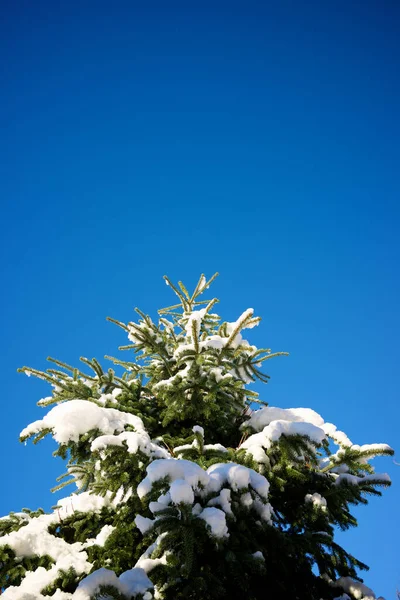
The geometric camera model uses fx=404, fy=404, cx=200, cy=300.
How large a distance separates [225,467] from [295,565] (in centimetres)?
164

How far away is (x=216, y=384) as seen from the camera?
466 cm

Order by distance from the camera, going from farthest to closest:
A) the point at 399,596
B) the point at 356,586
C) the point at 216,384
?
the point at 399,596 < the point at 216,384 < the point at 356,586

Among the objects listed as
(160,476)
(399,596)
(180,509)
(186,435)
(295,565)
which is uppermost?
(186,435)

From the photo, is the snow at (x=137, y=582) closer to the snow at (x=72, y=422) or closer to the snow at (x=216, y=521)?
the snow at (x=216, y=521)

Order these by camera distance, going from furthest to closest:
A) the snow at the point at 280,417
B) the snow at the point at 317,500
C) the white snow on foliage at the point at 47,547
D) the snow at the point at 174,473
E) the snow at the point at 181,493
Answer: the snow at the point at 280,417
the snow at the point at 317,500
the white snow on foliage at the point at 47,547
the snow at the point at 174,473
the snow at the point at 181,493

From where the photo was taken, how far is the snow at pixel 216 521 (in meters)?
2.77

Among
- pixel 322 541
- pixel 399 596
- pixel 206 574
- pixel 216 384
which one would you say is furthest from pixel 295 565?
pixel 399 596

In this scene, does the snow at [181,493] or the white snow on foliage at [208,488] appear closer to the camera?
the snow at [181,493]

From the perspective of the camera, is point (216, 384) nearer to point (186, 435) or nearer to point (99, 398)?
point (186, 435)

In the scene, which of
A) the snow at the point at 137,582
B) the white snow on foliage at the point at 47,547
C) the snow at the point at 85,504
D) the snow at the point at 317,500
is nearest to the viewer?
the snow at the point at 137,582

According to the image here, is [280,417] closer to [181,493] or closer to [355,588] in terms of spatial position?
[355,588]

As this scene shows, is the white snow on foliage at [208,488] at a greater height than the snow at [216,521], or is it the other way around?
the white snow on foliage at [208,488]

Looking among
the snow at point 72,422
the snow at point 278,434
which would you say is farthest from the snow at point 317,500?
the snow at point 72,422

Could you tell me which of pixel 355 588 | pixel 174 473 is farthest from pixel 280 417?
pixel 174 473
